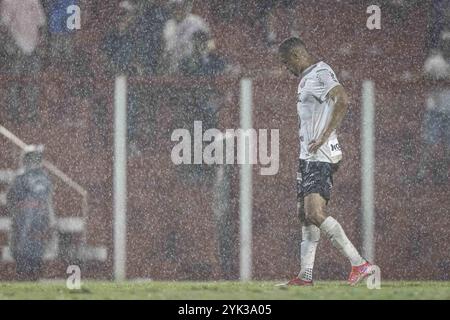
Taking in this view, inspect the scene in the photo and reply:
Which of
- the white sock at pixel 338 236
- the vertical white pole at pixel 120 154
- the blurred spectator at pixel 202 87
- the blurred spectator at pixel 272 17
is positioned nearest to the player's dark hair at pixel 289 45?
the white sock at pixel 338 236

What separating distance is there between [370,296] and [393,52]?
400 centimetres

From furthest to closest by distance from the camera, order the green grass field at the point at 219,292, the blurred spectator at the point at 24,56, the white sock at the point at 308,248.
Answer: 1. the blurred spectator at the point at 24,56
2. the white sock at the point at 308,248
3. the green grass field at the point at 219,292

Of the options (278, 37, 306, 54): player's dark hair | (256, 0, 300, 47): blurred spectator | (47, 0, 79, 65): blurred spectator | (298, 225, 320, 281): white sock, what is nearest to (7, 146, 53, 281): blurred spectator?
(47, 0, 79, 65): blurred spectator

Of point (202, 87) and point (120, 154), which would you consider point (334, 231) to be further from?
point (120, 154)

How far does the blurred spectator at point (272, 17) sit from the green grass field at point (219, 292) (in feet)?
8.95

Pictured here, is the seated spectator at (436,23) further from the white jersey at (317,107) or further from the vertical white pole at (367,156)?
the white jersey at (317,107)

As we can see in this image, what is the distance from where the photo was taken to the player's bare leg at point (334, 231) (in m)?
10.9

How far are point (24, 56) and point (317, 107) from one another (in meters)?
4.00

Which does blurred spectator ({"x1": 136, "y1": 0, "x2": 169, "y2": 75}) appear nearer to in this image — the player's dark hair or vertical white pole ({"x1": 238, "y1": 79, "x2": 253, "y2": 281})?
vertical white pole ({"x1": 238, "y1": 79, "x2": 253, "y2": 281})

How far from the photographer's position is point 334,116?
10.8 metres

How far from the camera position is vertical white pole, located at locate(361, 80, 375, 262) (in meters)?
13.7

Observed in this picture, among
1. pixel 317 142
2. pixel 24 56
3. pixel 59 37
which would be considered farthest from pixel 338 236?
pixel 24 56

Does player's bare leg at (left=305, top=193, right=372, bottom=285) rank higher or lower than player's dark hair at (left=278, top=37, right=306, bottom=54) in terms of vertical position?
lower
